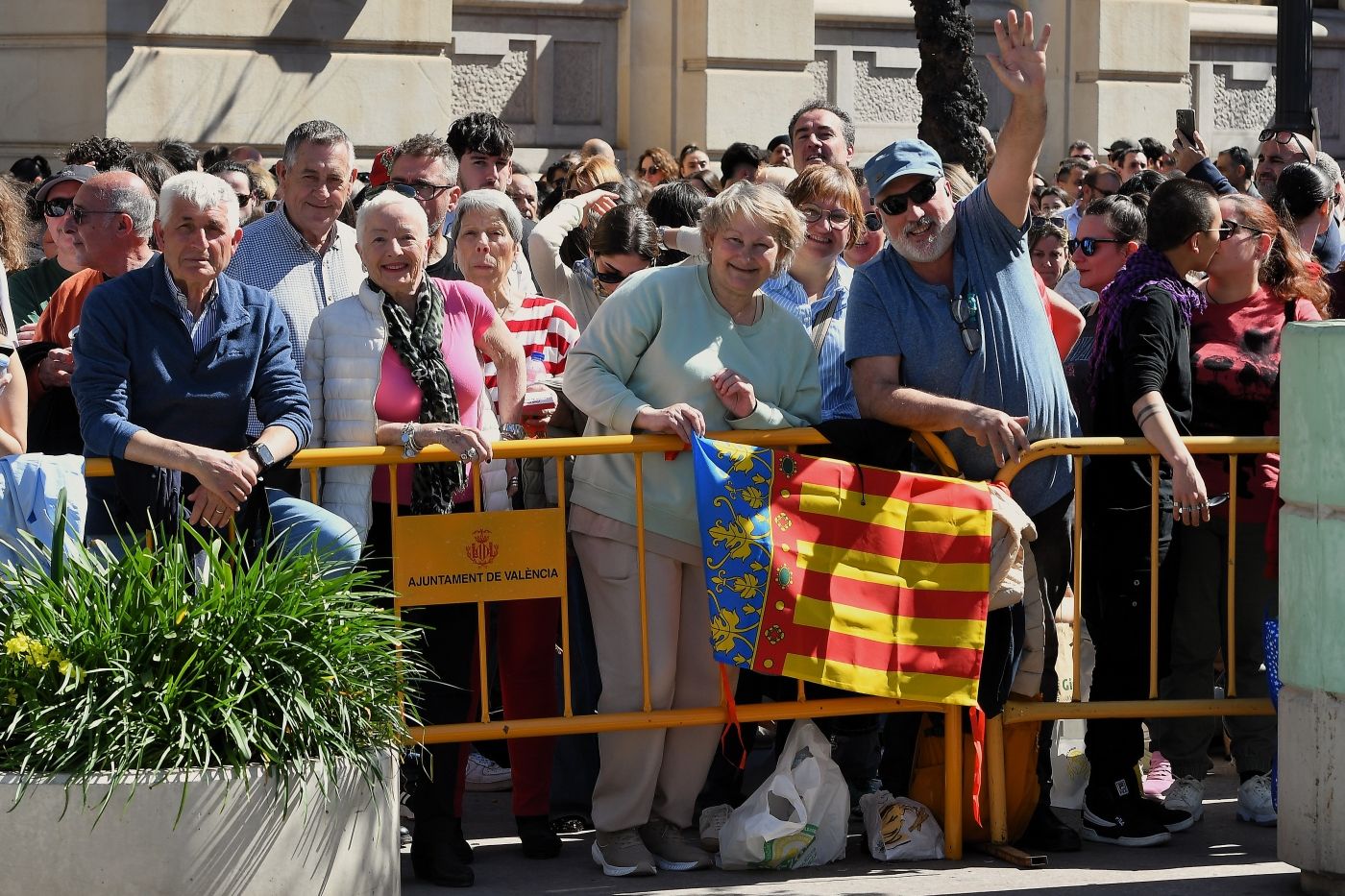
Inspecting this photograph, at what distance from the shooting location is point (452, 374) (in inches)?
230

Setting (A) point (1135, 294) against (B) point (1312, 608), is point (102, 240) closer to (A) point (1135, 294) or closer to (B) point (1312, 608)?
(A) point (1135, 294)

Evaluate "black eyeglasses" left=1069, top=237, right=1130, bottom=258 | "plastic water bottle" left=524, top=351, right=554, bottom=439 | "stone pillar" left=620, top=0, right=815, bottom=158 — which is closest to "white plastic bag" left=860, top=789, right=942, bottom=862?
"plastic water bottle" left=524, top=351, right=554, bottom=439

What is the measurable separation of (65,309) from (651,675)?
7.89 feet

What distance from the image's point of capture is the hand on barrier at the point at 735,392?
5.76m

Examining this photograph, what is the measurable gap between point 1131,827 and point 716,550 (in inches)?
63.0

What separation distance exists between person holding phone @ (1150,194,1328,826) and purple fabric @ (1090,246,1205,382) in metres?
0.17

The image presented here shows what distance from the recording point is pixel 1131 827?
602cm

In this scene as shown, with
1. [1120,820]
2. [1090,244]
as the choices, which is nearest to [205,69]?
[1090,244]

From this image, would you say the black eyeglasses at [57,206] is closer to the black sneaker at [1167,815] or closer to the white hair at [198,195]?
the white hair at [198,195]

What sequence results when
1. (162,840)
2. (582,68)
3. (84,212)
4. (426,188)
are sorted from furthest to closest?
(582,68) → (426,188) → (84,212) → (162,840)

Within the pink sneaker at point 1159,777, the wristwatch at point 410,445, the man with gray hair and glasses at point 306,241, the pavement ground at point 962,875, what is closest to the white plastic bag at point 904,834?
the pavement ground at point 962,875

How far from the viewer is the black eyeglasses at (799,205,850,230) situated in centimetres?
655

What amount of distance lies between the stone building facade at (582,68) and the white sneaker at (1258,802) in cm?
989

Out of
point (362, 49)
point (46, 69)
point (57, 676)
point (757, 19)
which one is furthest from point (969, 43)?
point (57, 676)
